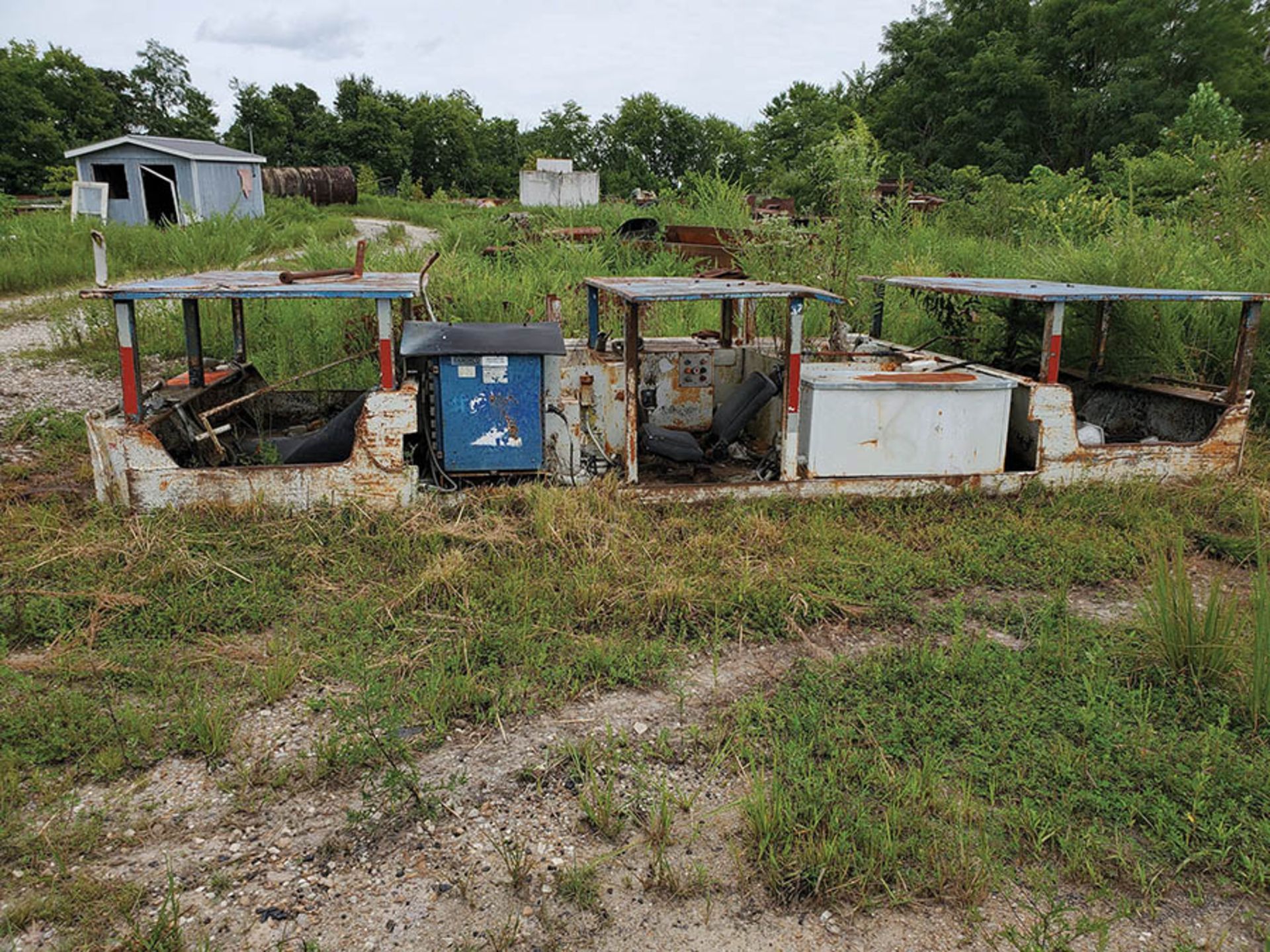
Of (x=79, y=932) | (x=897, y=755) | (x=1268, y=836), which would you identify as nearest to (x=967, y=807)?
(x=897, y=755)

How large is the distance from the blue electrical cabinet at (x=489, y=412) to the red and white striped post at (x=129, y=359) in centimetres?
175

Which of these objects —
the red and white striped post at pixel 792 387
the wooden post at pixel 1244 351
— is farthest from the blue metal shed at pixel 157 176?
the wooden post at pixel 1244 351

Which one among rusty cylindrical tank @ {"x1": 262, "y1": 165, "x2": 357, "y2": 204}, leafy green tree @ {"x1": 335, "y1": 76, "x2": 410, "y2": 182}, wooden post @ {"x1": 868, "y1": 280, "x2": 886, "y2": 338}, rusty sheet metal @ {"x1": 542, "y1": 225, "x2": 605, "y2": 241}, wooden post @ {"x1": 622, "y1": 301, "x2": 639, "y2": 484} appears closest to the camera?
wooden post @ {"x1": 622, "y1": 301, "x2": 639, "y2": 484}

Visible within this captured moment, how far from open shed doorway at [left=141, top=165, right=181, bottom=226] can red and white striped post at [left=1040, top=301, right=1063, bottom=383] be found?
22.8 m

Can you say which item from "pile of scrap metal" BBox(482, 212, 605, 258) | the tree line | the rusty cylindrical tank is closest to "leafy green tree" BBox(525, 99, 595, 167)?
the tree line

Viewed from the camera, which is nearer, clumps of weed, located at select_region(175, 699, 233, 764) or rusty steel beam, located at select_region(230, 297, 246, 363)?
clumps of weed, located at select_region(175, 699, 233, 764)

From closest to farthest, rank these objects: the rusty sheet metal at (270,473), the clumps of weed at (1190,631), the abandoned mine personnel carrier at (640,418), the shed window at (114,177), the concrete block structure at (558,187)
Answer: the clumps of weed at (1190,631)
the rusty sheet metal at (270,473)
the abandoned mine personnel carrier at (640,418)
the shed window at (114,177)
the concrete block structure at (558,187)

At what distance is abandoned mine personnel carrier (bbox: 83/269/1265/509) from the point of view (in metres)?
5.63

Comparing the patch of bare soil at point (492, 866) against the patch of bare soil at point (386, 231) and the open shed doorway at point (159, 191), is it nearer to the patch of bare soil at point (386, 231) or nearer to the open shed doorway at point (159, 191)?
the patch of bare soil at point (386, 231)

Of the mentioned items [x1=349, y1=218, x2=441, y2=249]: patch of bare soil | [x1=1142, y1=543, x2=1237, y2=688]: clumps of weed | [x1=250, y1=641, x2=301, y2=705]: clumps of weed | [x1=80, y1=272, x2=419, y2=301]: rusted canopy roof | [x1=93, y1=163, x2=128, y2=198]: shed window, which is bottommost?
[x1=250, y1=641, x2=301, y2=705]: clumps of weed

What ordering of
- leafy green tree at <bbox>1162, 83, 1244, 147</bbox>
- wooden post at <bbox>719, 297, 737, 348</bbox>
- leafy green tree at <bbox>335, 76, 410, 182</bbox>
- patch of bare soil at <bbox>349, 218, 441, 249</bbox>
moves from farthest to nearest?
leafy green tree at <bbox>335, 76, 410, 182</bbox> → patch of bare soil at <bbox>349, 218, 441, 249</bbox> → leafy green tree at <bbox>1162, 83, 1244, 147</bbox> → wooden post at <bbox>719, 297, 737, 348</bbox>

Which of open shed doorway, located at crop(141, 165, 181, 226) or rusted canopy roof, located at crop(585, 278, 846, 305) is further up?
open shed doorway, located at crop(141, 165, 181, 226)

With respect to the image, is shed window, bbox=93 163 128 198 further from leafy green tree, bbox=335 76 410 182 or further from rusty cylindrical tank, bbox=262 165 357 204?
leafy green tree, bbox=335 76 410 182

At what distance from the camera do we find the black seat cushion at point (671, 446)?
21.9 ft
